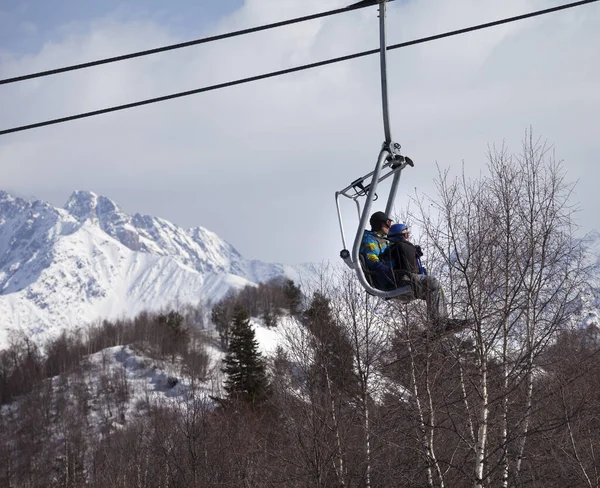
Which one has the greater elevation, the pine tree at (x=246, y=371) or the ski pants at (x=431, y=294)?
the pine tree at (x=246, y=371)

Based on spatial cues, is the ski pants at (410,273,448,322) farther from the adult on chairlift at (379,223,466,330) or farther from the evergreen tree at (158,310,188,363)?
the evergreen tree at (158,310,188,363)

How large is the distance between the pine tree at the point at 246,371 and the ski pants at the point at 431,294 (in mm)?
43043

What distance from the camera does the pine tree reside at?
52594 millimetres

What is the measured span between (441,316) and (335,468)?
53.0ft

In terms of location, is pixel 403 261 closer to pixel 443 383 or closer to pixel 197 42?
pixel 197 42

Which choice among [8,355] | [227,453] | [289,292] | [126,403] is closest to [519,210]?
[227,453]

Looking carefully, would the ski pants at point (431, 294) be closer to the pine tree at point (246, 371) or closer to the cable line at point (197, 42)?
the cable line at point (197, 42)

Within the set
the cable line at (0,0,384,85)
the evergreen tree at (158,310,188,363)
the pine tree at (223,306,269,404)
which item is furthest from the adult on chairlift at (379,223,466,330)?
the evergreen tree at (158,310,188,363)

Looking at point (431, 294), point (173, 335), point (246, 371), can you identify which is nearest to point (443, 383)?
point (431, 294)

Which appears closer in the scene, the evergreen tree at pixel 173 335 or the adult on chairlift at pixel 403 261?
the adult on chairlift at pixel 403 261

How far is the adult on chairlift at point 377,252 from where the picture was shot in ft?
27.7

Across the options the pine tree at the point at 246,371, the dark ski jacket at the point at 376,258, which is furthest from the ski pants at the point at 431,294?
the pine tree at the point at 246,371

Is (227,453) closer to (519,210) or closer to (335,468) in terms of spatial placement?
(335,468)

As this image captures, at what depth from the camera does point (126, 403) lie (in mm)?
84375
